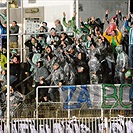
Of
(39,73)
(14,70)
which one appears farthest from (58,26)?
(14,70)

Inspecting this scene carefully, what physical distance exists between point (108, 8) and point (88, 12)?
2.61 ft

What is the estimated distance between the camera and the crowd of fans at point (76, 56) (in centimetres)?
1761

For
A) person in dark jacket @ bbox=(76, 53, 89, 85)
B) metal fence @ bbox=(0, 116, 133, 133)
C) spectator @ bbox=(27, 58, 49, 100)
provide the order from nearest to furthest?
metal fence @ bbox=(0, 116, 133, 133) → person in dark jacket @ bbox=(76, 53, 89, 85) → spectator @ bbox=(27, 58, 49, 100)

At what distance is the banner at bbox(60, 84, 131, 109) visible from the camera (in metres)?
16.6

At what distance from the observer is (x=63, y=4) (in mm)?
21469

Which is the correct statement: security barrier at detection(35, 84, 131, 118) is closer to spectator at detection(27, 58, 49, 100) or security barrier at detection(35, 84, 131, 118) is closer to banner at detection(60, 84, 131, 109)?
banner at detection(60, 84, 131, 109)

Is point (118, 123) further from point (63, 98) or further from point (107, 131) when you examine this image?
point (63, 98)

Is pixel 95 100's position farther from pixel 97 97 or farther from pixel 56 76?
pixel 56 76

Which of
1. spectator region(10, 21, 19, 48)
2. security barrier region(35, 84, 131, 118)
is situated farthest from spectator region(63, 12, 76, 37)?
security barrier region(35, 84, 131, 118)

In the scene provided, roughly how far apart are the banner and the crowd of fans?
1.93 feet

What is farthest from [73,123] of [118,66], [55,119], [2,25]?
[2,25]

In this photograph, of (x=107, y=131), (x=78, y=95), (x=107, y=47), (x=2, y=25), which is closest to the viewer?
(x=107, y=131)

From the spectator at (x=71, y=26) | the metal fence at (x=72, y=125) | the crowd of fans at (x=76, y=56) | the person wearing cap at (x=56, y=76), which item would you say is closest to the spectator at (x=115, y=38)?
the crowd of fans at (x=76, y=56)

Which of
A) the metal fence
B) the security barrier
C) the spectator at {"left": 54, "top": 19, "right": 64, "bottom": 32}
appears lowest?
the metal fence
